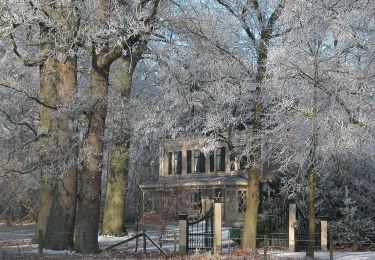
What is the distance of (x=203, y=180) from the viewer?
161 feet

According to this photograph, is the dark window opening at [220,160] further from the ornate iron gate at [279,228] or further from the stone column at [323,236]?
the stone column at [323,236]

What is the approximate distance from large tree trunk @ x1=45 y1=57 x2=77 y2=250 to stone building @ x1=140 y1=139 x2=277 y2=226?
23875 mm

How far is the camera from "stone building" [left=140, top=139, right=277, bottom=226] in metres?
47.8

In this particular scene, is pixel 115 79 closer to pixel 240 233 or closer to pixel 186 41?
pixel 186 41

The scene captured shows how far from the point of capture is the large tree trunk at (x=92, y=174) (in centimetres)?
1988

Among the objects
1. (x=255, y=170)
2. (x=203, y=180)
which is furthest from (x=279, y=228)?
(x=203, y=180)

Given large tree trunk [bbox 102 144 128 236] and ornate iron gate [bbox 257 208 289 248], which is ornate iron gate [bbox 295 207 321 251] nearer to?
ornate iron gate [bbox 257 208 289 248]

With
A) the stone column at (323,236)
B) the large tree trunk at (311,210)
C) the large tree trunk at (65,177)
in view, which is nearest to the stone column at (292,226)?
the stone column at (323,236)

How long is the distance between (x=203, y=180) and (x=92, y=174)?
2967 centimetres

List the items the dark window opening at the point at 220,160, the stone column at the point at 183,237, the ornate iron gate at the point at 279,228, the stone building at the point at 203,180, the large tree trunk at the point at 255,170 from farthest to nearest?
the dark window opening at the point at 220,160 < the stone building at the point at 203,180 < the ornate iron gate at the point at 279,228 < the large tree trunk at the point at 255,170 < the stone column at the point at 183,237

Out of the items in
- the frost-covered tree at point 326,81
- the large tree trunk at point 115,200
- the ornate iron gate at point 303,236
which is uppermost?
the frost-covered tree at point 326,81

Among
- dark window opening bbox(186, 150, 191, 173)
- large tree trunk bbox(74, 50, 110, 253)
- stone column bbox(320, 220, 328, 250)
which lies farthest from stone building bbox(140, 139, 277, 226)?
large tree trunk bbox(74, 50, 110, 253)

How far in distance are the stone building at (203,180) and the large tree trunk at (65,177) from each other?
78.3 feet

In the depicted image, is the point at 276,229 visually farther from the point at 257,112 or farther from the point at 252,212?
the point at 257,112
